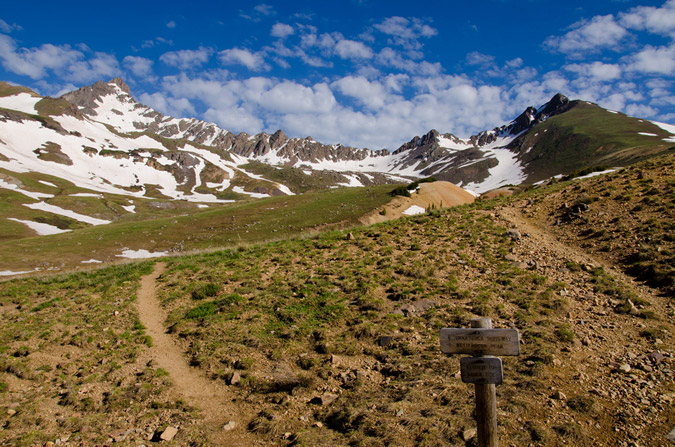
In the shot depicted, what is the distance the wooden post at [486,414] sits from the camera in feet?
21.5

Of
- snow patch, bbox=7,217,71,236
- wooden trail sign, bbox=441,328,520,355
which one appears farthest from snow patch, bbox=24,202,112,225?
wooden trail sign, bbox=441,328,520,355

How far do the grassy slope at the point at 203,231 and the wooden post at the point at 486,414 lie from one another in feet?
94.9

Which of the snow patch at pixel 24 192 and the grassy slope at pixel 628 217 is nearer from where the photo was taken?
the grassy slope at pixel 628 217

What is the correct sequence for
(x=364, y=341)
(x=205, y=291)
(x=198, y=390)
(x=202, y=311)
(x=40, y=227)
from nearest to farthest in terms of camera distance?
(x=198, y=390) → (x=364, y=341) → (x=202, y=311) → (x=205, y=291) → (x=40, y=227)

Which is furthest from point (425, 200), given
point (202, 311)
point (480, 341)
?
point (480, 341)

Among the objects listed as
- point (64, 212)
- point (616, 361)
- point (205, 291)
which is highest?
point (64, 212)

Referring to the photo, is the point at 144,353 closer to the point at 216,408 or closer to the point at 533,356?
the point at 216,408

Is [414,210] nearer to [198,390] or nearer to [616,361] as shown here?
[616,361]

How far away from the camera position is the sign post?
20.8ft

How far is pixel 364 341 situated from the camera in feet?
42.7

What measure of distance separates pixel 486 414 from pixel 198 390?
8.79 metres

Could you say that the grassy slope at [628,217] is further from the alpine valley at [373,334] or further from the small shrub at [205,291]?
the small shrub at [205,291]

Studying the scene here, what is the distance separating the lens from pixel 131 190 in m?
168

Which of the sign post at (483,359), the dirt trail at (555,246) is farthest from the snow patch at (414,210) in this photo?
the sign post at (483,359)
